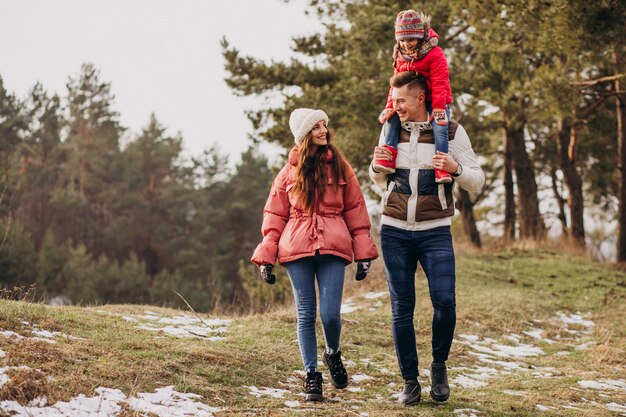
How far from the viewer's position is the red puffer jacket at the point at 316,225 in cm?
484

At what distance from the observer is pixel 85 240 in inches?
1709

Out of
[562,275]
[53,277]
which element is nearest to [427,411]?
[562,275]

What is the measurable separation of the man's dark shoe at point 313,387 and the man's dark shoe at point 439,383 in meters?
0.77

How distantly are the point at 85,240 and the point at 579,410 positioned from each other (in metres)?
41.5

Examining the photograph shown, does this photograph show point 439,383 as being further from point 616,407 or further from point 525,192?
point 525,192

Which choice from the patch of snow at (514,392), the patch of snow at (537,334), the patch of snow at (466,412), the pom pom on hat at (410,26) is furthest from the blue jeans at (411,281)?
the patch of snow at (537,334)

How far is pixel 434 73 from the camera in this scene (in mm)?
4898

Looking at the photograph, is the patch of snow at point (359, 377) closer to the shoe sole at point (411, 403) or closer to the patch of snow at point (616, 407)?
the shoe sole at point (411, 403)

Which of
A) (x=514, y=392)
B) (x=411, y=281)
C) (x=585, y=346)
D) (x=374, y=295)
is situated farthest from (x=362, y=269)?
(x=374, y=295)

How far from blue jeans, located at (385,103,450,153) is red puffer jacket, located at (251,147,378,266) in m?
0.45

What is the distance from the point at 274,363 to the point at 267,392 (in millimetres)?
825

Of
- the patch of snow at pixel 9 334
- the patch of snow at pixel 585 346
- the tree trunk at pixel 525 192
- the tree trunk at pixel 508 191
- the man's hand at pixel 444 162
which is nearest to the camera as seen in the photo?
the man's hand at pixel 444 162

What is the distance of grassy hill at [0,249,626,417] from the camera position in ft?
13.8

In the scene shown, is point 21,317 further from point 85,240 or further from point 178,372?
point 85,240
